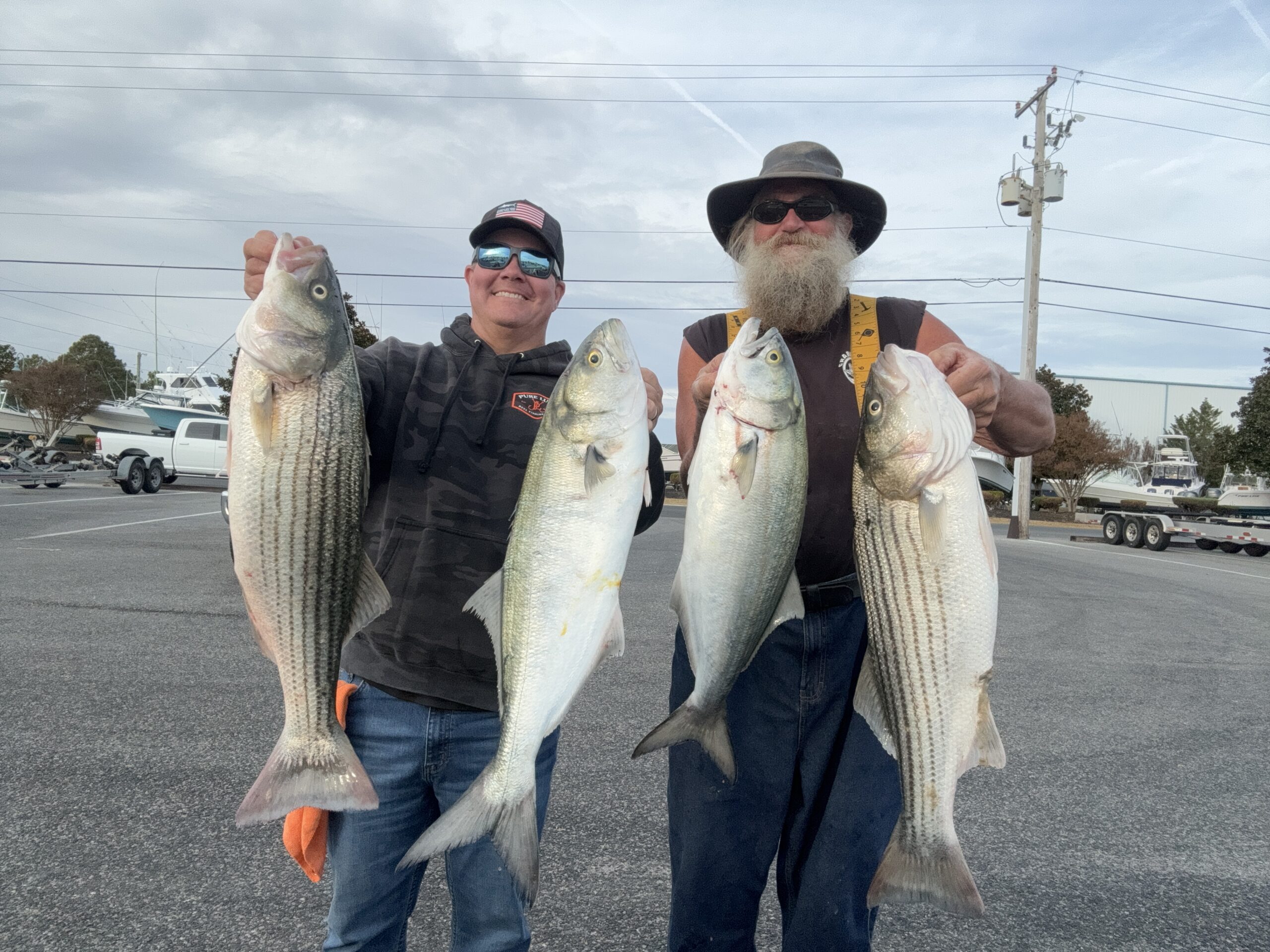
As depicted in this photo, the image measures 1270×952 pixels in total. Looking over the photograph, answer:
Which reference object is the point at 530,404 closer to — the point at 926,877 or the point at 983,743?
the point at 983,743

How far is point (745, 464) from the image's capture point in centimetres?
210

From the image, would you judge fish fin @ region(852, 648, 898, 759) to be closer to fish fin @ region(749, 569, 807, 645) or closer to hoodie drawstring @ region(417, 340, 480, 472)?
fish fin @ region(749, 569, 807, 645)

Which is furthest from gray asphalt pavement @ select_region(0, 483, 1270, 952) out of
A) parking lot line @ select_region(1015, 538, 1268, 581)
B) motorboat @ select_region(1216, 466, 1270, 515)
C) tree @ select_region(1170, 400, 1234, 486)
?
tree @ select_region(1170, 400, 1234, 486)

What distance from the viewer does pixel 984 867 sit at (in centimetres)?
383

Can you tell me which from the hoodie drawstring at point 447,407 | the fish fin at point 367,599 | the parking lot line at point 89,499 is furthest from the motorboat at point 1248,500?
the parking lot line at point 89,499

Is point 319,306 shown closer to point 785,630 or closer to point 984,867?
point 785,630

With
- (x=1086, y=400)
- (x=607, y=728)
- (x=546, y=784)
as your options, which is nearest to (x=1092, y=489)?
(x=1086, y=400)

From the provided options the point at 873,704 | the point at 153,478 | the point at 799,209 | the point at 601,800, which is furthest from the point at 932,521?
the point at 153,478

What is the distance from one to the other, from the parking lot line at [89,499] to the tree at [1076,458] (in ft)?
103

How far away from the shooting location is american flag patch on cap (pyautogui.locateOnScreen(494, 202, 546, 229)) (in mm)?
2764

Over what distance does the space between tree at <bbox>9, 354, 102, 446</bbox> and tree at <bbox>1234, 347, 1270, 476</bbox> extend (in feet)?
182

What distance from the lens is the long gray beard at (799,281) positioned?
2.62 meters

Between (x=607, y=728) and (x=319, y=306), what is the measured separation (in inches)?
156

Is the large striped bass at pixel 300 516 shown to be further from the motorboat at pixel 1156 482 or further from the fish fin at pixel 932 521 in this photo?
the motorboat at pixel 1156 482
